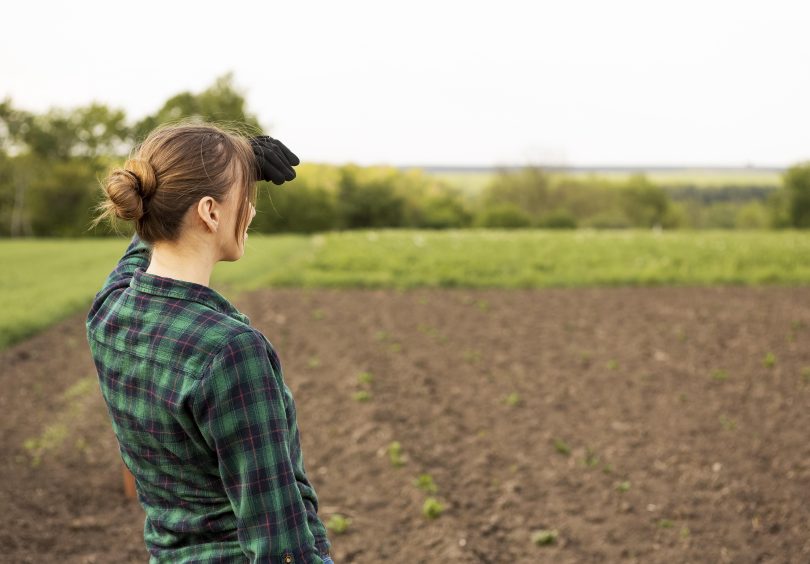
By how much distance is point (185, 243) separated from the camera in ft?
5.26

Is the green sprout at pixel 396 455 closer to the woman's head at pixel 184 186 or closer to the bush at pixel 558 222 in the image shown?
the woman's head at pixel 184 186

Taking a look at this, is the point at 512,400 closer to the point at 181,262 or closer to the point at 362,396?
the point at 362,396

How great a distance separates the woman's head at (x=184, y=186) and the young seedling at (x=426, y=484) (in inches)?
145

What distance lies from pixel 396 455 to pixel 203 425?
13.9 ft

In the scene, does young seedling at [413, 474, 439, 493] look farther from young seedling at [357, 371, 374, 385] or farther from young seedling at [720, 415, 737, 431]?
young seedling at [720, 415, 737, 431]

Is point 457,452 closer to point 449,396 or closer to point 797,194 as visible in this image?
point 449,396

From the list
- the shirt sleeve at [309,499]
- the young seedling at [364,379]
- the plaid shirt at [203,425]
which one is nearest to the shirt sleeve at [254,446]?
the plaid shirt at [203,425]

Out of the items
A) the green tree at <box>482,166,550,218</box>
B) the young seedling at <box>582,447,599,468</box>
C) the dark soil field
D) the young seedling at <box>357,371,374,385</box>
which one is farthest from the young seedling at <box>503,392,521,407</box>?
the green tree at <box>482,166,550,218</box>

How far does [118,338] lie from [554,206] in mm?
71298

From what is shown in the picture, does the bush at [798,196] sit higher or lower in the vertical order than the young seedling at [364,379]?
higher

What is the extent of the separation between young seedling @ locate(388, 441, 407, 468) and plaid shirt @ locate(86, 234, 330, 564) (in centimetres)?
385

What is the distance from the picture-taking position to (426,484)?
5078 millimetres

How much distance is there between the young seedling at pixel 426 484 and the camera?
16.5ft

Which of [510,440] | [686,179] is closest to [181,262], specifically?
[510,440]
